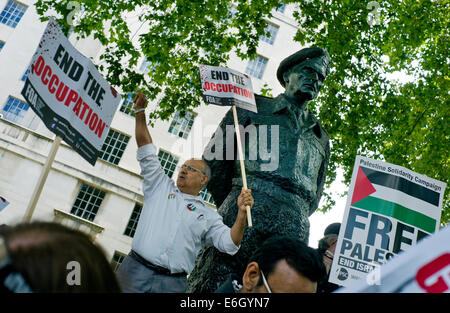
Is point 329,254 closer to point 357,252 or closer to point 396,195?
point 357,252

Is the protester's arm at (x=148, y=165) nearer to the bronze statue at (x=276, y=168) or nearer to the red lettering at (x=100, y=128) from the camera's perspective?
the bronze statue at (x=276, y=168)

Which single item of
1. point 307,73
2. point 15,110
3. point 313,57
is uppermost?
point 15,110

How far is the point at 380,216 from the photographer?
396cm

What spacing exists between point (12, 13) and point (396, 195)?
29.0 metres

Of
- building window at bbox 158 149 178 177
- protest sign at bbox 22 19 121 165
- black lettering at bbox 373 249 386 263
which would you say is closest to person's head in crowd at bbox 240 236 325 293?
black lettering at bbox 373 249 386 263

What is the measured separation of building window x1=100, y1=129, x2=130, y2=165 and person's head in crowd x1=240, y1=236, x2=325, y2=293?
81.1 ft

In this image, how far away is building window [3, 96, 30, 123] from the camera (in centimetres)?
2454

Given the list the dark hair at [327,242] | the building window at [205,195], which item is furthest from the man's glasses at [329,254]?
the building window at [205,195]

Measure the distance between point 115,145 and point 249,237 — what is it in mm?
23947

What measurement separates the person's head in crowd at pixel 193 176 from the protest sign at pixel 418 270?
2557 millimetres

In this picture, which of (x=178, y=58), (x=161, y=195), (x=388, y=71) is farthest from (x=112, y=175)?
(x=161, y=195)

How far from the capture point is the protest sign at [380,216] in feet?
12.3

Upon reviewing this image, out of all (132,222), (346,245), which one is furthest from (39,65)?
(132,222)

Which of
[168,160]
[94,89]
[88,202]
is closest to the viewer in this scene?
[94,89]
